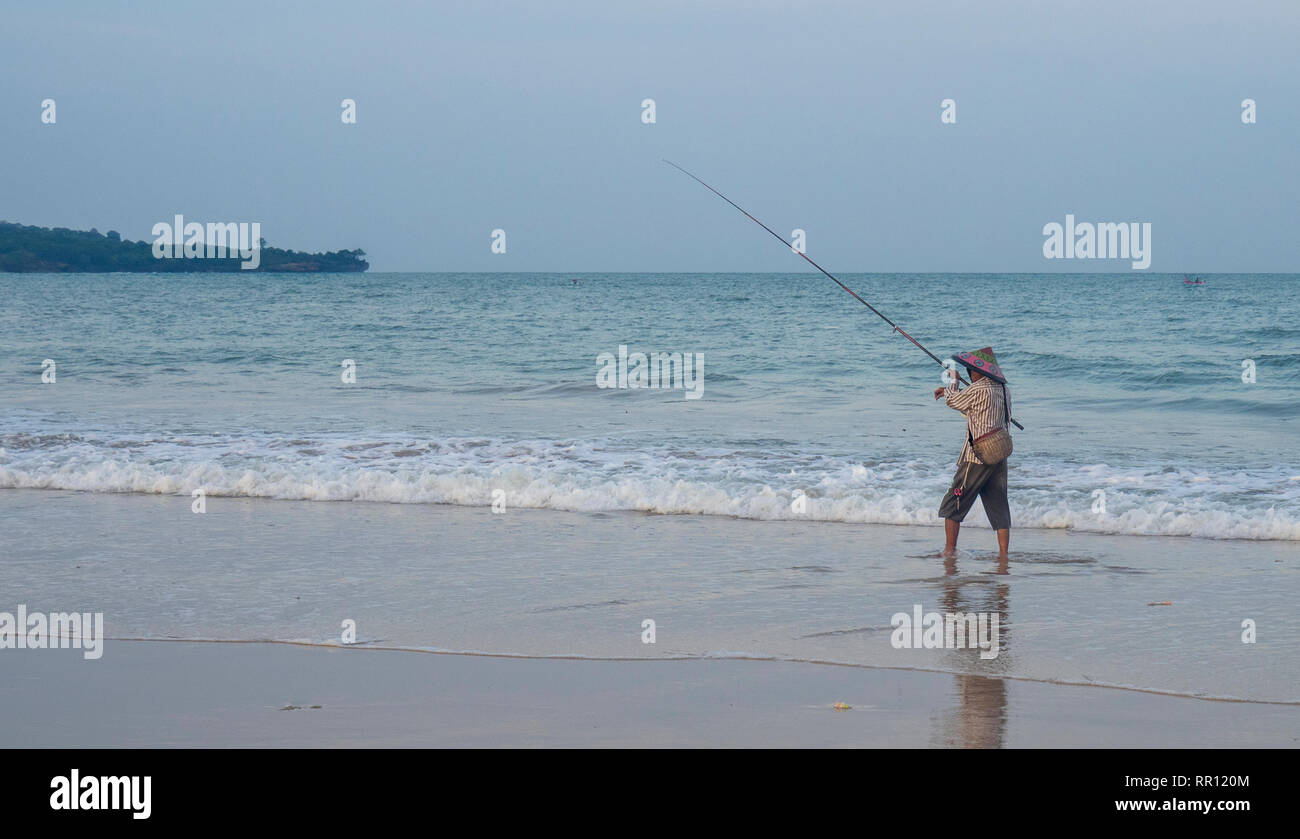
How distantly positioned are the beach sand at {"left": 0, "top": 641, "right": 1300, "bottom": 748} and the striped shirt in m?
3.02

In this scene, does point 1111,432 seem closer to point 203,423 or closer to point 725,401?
point 725,401

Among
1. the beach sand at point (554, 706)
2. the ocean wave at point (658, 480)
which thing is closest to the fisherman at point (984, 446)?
the ocean wave at point (658, 480)

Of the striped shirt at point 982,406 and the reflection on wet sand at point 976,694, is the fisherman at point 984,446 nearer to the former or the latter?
the striped shirt at point 982,406

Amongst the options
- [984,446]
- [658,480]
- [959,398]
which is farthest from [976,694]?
[658,480]

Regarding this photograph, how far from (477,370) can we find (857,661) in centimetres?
1707

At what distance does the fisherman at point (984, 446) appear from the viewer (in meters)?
7.93

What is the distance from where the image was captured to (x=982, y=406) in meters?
7.91

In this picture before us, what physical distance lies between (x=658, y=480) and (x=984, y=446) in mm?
3481

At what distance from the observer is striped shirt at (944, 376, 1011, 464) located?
791 cm

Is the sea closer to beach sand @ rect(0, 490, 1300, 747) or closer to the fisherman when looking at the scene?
beach sand @ rect(0, 490, 1300, 747)

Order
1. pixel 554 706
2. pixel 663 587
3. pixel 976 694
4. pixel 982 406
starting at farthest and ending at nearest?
pixel 982 406 < pixel 663 587 < pixel 976 694 < pixel 554 706

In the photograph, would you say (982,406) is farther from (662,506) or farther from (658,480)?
(658,480)

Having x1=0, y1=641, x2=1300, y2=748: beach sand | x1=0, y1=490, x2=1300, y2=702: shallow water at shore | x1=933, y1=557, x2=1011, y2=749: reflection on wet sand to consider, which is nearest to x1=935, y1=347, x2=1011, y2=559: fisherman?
x1=0, y1=490, x2=1300, y2=702: shallow water at shore
